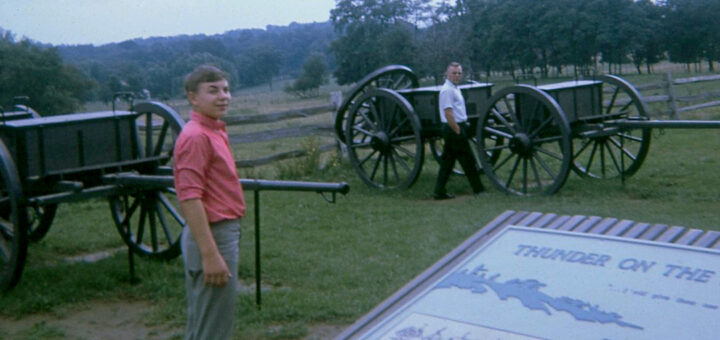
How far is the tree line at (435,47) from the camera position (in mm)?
13125

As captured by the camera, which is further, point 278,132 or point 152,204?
point 278,132

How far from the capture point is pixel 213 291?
11.4 ft

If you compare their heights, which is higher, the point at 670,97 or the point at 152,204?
the point at 670,97

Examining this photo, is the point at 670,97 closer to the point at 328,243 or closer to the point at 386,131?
the point at 386,131

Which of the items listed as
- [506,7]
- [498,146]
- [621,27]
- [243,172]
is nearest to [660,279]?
[498,146]

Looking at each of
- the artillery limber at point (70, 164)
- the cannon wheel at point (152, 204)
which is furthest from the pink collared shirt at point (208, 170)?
the cannon wheel at point (152, 204)

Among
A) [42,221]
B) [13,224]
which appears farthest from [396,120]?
[13,224]

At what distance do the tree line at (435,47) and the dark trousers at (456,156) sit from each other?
3.11 m

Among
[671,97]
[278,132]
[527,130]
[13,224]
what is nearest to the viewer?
[13,224]

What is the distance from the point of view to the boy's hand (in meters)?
3.32

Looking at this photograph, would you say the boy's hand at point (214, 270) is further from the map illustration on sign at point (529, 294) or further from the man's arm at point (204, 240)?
the map illustration on sign at point (529, 294)

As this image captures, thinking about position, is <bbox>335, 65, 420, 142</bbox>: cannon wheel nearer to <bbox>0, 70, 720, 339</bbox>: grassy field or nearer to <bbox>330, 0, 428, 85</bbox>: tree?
<bbox>0, 70, 720, 339</bbox>: grassy field

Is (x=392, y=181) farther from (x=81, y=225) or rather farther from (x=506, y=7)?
(x=506, y=7)

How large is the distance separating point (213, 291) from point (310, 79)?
20.8 metres
